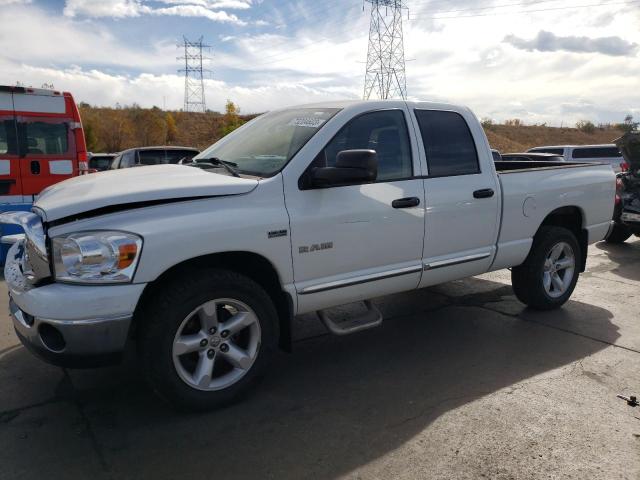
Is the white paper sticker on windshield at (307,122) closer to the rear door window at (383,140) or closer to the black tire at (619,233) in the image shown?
the rear door window at (383,140)

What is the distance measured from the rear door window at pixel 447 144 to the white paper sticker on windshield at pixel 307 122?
89 cm

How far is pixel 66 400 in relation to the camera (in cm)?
346

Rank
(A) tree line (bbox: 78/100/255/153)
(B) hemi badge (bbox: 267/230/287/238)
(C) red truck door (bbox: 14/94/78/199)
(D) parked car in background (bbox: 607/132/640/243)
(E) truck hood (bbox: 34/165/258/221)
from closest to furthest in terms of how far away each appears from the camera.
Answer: (E) truck hood (bbox: 34/165/258/221) → (B) hemi badge (bbox: 267/230/287/238) → (C) red truck door (bbox: 14/94/78/199) → (D) parked car in background (bbox: 607/132/640/243) → (A) tree line (bbox: 78/100/255/153)

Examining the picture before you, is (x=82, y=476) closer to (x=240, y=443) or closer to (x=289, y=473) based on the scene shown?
(x=240, y=443)

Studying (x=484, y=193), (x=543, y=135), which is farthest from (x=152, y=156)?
(x=543, y=135)

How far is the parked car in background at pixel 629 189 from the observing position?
29.1 ft

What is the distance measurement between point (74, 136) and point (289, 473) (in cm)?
773

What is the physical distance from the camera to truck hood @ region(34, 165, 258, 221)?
2.95 m

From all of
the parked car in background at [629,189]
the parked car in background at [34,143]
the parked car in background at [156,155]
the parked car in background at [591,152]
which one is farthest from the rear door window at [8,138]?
the parked car in background at [591,152]

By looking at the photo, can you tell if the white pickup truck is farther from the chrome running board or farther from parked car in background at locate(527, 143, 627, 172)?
parked car in background at locate(527, 143, 627, 172)

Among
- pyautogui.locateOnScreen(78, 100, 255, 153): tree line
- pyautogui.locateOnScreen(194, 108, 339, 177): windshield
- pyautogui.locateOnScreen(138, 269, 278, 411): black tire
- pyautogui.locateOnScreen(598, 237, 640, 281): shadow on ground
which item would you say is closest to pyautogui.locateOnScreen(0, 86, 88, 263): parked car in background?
pyautogui.locateOnScreen(194, 108, 339, 177): windshield

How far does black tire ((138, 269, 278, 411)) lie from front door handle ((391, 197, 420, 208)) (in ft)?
3.91

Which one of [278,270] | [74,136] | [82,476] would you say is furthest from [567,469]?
[74,136]

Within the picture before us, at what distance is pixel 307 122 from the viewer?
3920mm
